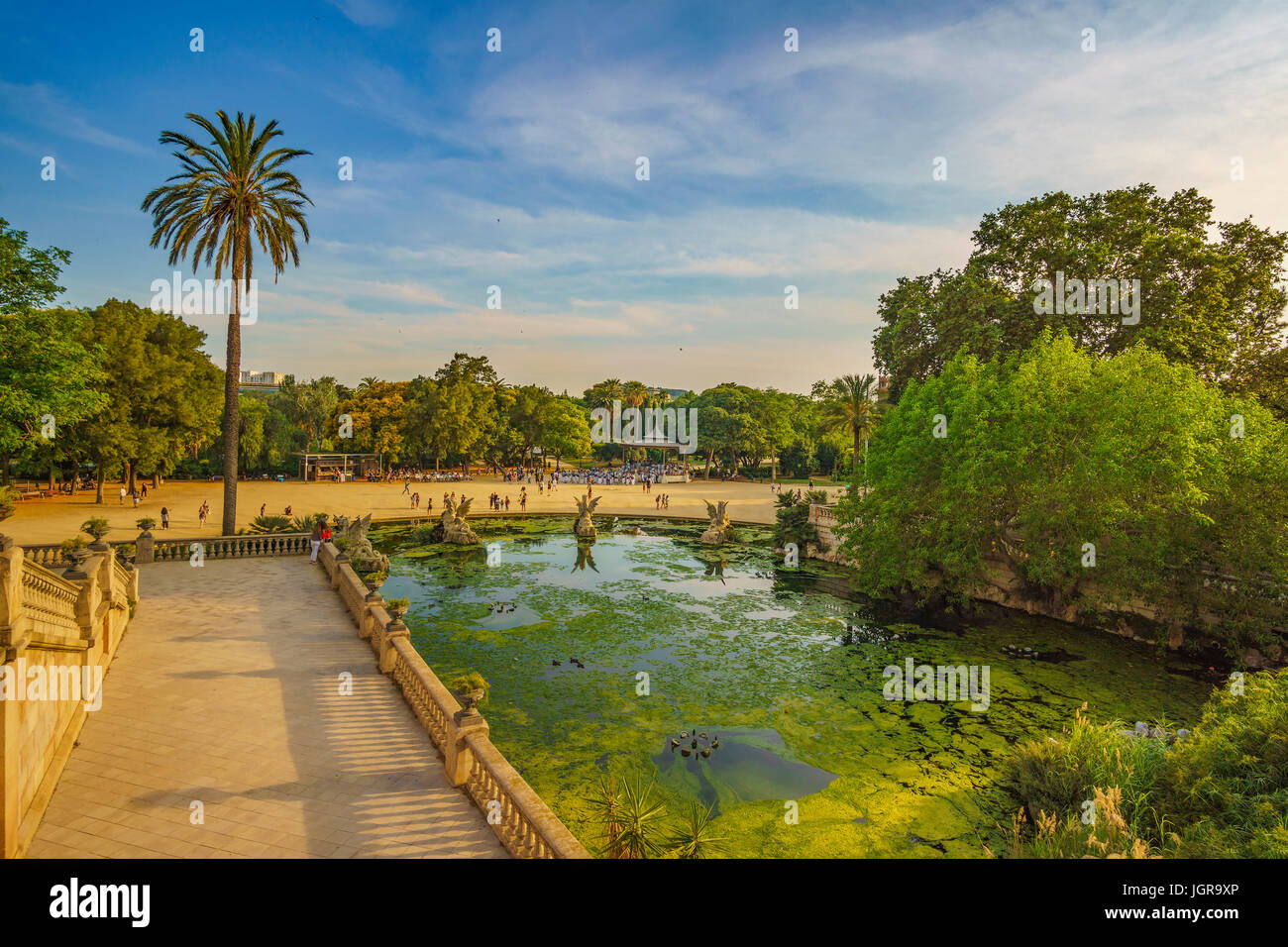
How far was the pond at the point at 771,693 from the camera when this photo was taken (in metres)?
12.6

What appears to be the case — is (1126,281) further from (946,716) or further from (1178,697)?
(946,716)

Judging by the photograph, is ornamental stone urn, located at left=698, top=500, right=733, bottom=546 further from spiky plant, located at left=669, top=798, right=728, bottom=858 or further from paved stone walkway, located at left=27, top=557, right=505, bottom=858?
spiky plant, located at left=669, top=798, right=728, bottom=858

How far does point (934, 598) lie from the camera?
28.4 metres

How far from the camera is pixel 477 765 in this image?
397 inches

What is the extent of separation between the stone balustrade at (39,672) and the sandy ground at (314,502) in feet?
81.4

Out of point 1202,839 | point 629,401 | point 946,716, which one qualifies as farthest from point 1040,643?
point 629,401

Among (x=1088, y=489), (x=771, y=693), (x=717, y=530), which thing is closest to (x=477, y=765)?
(x=771, y=693)

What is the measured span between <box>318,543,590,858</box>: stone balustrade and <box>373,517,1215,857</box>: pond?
2568mm

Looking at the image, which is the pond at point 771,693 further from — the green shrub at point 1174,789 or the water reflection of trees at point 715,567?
the green shrub at point 1174,789

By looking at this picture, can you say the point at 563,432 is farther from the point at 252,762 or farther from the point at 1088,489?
the point at 252,762

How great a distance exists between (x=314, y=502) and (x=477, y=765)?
47.4 m

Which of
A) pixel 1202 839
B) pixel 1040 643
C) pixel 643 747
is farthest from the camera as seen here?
pixel 1040 643

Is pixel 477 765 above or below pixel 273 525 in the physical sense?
below
